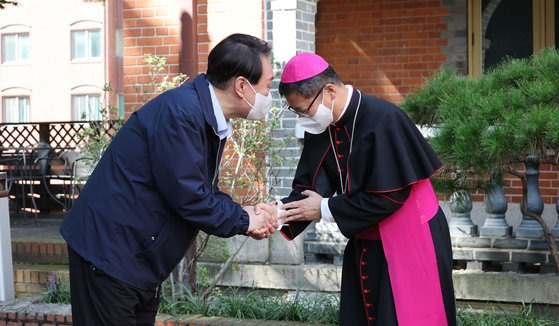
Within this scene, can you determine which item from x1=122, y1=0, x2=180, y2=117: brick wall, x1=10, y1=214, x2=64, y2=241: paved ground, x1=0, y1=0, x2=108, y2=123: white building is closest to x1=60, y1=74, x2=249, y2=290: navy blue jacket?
x1=122, y1=0, x2=180, y2=117: brick wall

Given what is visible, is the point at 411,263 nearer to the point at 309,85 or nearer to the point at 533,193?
the point at 309,85

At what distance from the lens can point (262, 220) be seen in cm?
405

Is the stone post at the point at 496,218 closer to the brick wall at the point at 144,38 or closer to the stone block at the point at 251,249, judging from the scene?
the stone block at the point at 251,249

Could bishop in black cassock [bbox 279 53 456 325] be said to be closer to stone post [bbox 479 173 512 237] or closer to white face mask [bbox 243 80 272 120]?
white face mask [bbox 243 80 272 120]

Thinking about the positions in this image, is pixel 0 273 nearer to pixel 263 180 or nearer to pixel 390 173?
pixel 263 180

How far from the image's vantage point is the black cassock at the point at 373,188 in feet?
12.9

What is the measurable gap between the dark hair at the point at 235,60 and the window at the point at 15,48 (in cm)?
3048

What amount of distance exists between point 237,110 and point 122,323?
104 centimetres

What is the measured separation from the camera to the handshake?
13.1ft

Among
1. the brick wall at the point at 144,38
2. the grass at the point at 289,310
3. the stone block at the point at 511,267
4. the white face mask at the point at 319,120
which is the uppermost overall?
the brick wall at the point at 144,38

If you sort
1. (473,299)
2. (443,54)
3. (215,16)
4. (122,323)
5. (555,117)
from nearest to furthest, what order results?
(122,323) < (555,117) < (473,299) < (215,16) < (443,54)

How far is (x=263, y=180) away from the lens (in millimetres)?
6859

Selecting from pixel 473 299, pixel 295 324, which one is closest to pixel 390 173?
pixel 295 324

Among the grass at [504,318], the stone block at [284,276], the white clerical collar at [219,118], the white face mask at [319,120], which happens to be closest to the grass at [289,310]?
the grass at [504,318]
